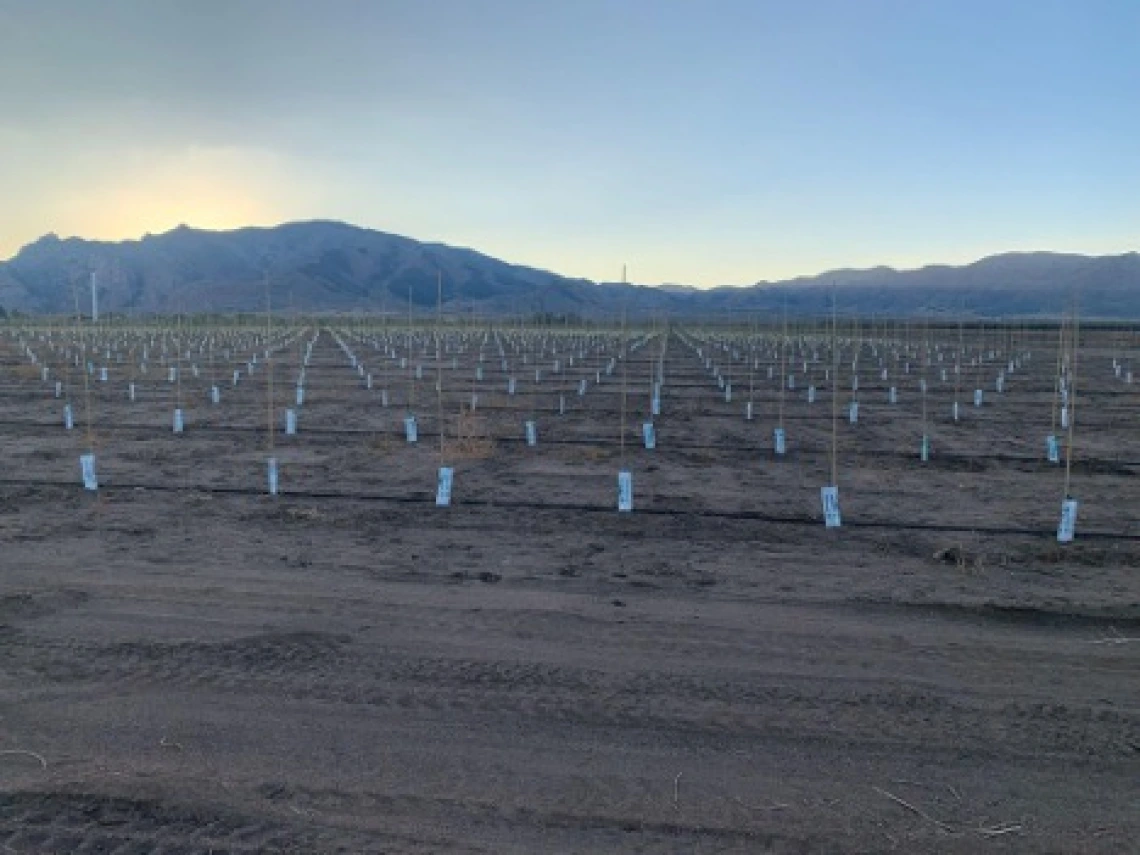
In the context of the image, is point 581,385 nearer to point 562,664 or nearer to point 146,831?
point 562,664

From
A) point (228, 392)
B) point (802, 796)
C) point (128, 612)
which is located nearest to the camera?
point (802, 796)

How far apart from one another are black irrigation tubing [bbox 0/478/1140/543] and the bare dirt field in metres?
0.06

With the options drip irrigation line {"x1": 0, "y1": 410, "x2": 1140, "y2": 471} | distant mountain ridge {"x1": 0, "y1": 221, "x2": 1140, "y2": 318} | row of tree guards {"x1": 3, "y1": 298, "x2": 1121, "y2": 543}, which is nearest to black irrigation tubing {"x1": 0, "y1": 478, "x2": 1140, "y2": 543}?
row of tree guards {"x1": 3, "y1": 298, "x2": 1121, "y2": 543}

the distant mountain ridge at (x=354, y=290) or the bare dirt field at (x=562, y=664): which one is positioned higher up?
the distant mountain ridge at (x=354, y=290)

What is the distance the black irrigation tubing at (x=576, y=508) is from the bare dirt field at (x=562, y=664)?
6cm

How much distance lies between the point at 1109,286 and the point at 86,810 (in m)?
197

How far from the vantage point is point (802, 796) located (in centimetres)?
409

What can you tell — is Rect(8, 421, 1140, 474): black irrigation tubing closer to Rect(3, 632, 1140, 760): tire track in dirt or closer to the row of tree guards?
the row of tree guards

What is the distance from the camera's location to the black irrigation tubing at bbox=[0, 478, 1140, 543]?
941 cm

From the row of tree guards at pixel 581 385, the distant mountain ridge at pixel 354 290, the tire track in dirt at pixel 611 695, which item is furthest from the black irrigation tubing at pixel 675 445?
the distant mountain ridge at pixel 354 290

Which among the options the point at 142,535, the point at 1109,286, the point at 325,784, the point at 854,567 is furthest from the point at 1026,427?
the point at 1109,286

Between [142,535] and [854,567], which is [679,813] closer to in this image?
[854,567]

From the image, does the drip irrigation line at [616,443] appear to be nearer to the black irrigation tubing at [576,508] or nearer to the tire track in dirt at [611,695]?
the black irrigation tubing at [576,508]

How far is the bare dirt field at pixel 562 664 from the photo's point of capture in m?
3.93
